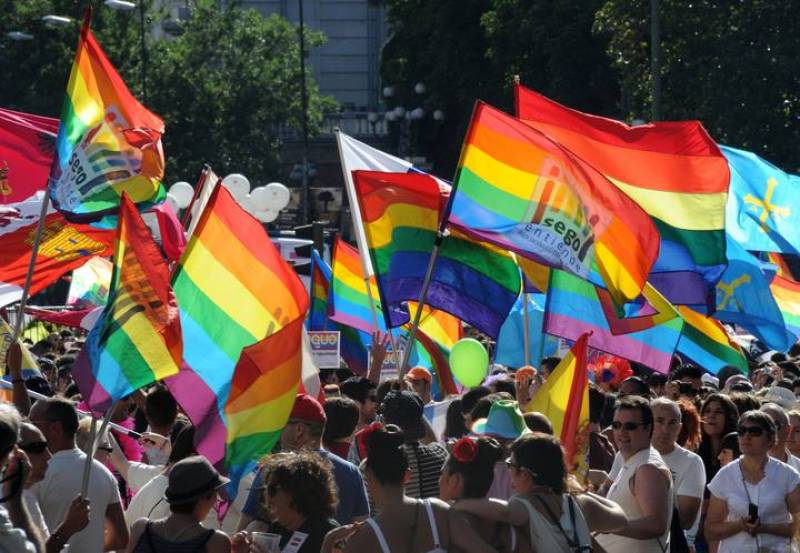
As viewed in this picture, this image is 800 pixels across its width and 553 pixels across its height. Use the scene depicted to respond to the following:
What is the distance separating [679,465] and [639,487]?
3.32ft

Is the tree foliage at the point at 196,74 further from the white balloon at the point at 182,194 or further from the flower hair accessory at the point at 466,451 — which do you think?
the flower hair accessory at the point at 466,451

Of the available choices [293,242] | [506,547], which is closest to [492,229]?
[506,547]

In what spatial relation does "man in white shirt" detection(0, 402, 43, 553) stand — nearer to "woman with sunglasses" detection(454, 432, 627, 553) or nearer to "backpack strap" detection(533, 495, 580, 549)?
"woman with sunglasses" detection(454, 432, 627, 553)

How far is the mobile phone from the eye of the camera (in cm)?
879

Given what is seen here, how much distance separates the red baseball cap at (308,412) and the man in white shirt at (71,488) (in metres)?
0.83

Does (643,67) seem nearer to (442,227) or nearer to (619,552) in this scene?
(442,227)

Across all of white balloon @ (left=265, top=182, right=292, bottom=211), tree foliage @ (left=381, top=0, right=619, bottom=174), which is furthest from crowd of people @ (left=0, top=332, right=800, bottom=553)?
tree foliage @ (left=381, top=0, right=619, bottom=174)

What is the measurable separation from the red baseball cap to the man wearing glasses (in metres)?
1.20

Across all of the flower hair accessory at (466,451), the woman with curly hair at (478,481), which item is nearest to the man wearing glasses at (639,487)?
the woman with curly hair at (478,481)

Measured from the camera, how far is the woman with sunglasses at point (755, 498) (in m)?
8.79

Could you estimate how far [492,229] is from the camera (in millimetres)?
10875

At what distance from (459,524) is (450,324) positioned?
8308 mm

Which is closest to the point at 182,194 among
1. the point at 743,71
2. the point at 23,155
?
the point at 743,71

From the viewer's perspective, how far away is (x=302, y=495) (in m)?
6.69
